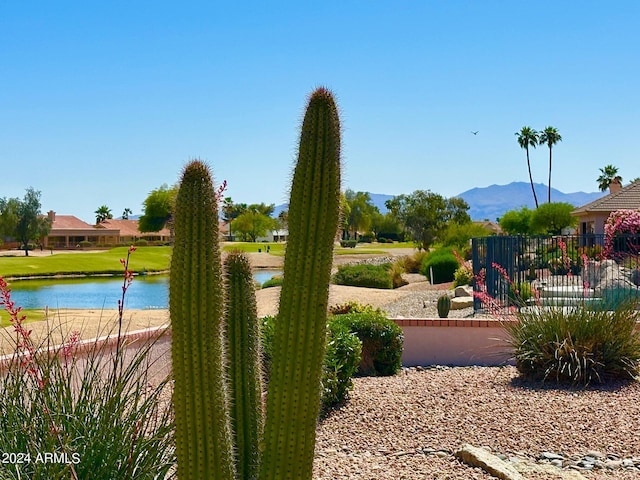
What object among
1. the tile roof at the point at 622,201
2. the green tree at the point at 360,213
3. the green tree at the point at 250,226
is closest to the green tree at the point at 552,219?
the tile roof at the point at 622,201

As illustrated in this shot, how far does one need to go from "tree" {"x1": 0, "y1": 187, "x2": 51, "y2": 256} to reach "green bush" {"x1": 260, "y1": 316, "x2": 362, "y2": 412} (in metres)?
77.0

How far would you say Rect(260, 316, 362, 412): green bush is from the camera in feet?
25.1

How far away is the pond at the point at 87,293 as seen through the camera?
1298 inches

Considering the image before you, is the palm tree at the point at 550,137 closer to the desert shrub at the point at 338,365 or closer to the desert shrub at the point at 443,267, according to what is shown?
the desert shrub at the point at 443,267

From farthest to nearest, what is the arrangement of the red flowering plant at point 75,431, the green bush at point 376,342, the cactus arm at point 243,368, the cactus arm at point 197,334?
the green bush at point 376,342
the cactus arm at point 243,368
the red flowering plant at point 75,431
the cactus arm at point 197,334

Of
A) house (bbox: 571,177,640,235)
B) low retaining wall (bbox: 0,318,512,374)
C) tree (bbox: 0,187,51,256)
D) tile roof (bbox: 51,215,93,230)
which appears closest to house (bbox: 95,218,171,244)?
tile roof (bbox: 51,215,93,230)

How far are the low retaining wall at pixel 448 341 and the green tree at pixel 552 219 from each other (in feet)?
153

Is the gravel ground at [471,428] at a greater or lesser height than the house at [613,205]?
lesser

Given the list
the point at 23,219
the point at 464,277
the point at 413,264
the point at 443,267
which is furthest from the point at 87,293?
the point at 23,219

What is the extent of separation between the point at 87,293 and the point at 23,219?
153 ft

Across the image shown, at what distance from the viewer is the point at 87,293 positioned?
39.8 m

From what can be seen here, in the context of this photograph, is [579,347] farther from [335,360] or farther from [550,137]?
[550,137]

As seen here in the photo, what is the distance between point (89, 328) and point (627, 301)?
9625mm

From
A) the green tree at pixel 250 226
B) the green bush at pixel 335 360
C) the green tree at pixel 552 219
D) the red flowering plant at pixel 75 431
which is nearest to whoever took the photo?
the red flowering plant at pixel 75 431
